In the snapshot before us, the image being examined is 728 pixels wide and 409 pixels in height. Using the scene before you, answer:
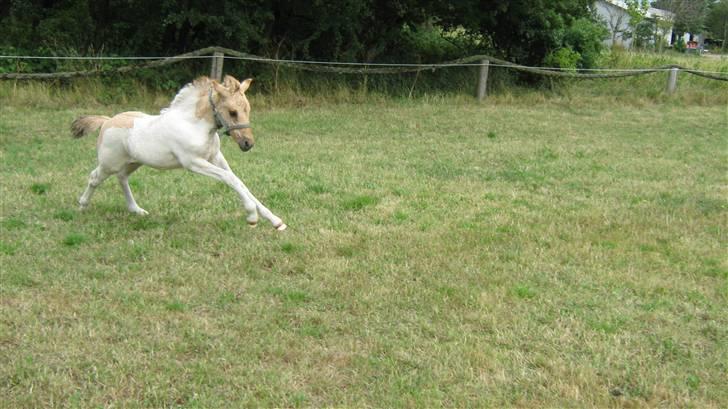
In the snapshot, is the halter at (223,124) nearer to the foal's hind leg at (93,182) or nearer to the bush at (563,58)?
the foal's hind leg at (93,182)

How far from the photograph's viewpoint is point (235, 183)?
20.1 ft

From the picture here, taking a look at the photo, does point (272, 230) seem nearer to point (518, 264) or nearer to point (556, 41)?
point (518, 264)

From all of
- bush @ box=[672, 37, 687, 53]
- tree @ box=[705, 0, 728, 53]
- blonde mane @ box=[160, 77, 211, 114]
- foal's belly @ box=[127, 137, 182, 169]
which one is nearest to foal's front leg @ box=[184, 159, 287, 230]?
foal's belly @ box=[127, 137, 182, 169]

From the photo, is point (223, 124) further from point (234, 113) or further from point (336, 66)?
point (336, 66)

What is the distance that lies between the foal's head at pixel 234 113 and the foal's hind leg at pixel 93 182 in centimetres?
151

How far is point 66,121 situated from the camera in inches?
480

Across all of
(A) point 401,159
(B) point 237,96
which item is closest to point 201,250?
(B) point 237,96

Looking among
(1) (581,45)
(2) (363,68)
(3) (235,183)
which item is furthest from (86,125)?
(1) (581,45)

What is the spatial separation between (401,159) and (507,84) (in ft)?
27.7

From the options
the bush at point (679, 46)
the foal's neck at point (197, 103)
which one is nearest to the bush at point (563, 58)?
the foal's neck at point (197, 103)

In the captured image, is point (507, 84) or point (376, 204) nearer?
point (376, 204)

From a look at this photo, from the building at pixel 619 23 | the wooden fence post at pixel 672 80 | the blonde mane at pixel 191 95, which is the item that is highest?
the building at pixel 619 23

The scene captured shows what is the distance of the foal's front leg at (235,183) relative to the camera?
6082mm

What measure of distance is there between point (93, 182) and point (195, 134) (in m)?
1.43
